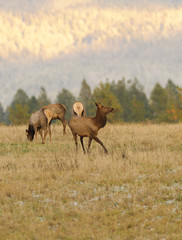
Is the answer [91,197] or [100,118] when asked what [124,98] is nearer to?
[100,118]

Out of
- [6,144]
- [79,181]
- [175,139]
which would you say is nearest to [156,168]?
[79,181]

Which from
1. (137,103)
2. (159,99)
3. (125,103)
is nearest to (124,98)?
(125,103)

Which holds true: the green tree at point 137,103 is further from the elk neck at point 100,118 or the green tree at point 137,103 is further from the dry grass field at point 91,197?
the dry grass field at point 91,197

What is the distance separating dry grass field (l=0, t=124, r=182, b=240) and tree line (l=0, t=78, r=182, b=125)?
143ft

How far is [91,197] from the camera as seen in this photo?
8.44 meters

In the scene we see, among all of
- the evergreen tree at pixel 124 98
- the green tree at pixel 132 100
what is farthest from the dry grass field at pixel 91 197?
the evergreen tree at pixel 124 98

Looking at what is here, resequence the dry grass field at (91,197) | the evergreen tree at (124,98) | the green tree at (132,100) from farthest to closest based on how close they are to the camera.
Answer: the evergreen tree at (124,98), the green tree at (132,100), the dry grass field at (91,197)

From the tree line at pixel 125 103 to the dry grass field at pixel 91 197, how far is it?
4373cm

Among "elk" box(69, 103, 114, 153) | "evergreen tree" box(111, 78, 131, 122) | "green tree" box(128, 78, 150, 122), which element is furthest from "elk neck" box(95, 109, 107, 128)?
"evergreen tree" box(111, 78, 131, 122)

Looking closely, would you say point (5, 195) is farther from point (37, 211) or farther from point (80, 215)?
point (80, 215)

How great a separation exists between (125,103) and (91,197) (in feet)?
205

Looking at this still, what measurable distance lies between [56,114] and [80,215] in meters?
10.9

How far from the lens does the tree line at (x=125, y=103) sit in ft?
196

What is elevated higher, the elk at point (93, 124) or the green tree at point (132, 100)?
the green tree at point (132, 100)
